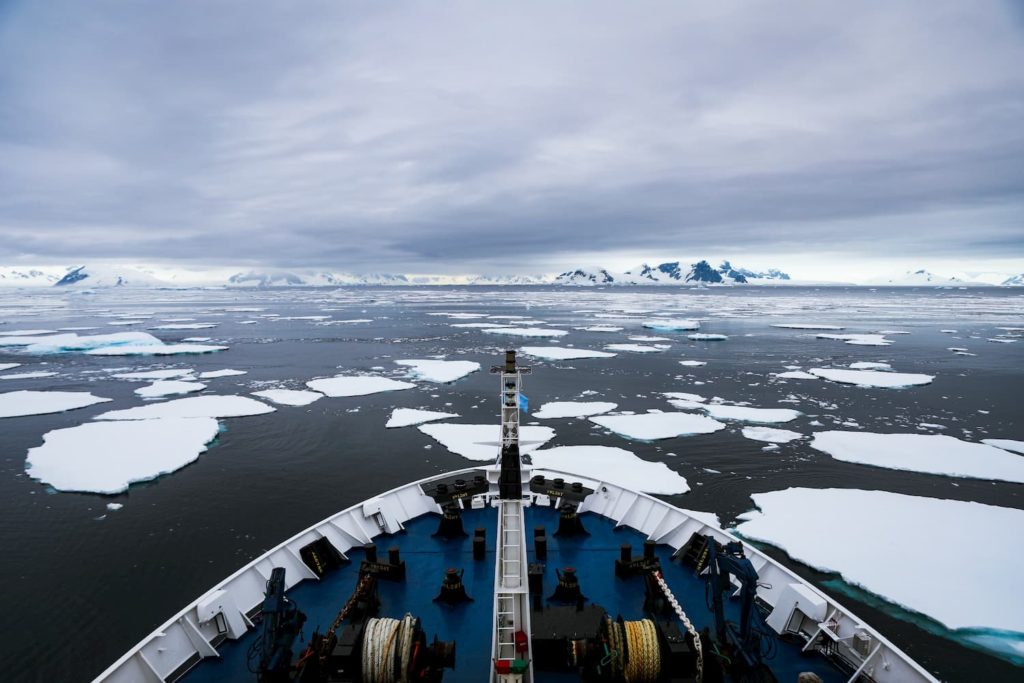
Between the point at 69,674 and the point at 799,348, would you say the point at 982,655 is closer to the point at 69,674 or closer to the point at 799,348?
the point at 69,674

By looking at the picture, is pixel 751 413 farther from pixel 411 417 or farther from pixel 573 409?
pixel 411 417

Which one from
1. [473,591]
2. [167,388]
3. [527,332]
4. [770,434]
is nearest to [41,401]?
[167,388]

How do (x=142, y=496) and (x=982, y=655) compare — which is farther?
(x=142, y=496)

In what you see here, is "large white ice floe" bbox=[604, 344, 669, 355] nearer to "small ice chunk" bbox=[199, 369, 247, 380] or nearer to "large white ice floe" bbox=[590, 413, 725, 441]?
"large white ice floe" bbox=[590, 413, 725, 441]

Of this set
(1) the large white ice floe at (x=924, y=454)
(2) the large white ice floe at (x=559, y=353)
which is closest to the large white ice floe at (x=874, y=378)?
(1) the large white ice floe at (x=924, y=454)

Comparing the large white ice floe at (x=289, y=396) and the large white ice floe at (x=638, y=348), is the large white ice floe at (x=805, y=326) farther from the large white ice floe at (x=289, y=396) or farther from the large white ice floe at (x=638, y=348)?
the large white ice floe at (x=289, y=396)


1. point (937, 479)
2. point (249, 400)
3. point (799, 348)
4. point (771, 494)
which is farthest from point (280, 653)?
point (799, 348)
